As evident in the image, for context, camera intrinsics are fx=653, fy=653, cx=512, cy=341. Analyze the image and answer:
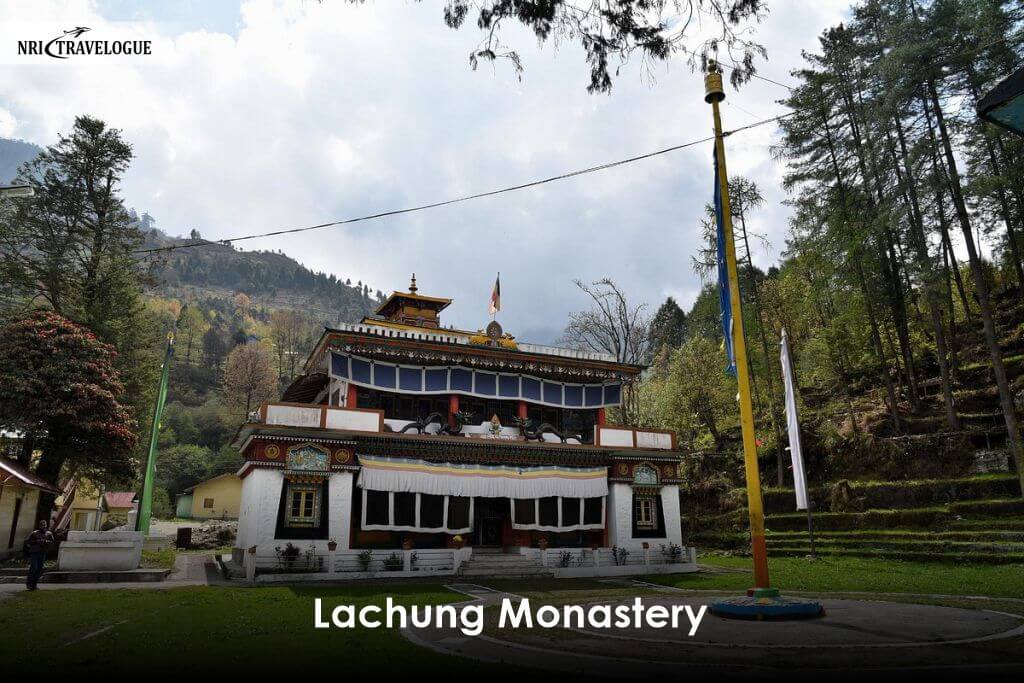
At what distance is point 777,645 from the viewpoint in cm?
721

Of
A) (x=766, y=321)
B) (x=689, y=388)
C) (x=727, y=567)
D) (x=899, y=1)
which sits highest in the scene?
(x=899, y=1)

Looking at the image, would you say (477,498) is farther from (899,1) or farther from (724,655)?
(899,1)

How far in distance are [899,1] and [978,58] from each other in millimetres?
3503

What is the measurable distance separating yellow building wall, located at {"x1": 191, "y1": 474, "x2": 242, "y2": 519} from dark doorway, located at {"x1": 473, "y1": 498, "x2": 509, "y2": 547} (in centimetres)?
3373

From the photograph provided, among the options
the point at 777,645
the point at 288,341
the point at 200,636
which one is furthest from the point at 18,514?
the point at 288,341

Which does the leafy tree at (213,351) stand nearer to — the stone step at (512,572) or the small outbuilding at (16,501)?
the small outbuilding at (16,501)

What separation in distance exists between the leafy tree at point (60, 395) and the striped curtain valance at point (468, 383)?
9347 mm

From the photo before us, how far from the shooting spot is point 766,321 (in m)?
45.4

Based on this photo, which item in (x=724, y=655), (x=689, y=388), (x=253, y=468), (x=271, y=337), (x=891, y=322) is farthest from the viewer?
(x=271, y=337)

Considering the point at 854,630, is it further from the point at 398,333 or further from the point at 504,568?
the point at 398,333

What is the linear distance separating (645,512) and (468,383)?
325 inches

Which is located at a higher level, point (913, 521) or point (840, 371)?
point (840, 371)

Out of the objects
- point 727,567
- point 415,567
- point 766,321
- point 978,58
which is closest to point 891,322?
point 766,321

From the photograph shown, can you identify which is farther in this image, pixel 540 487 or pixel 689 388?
pixel 689 388
